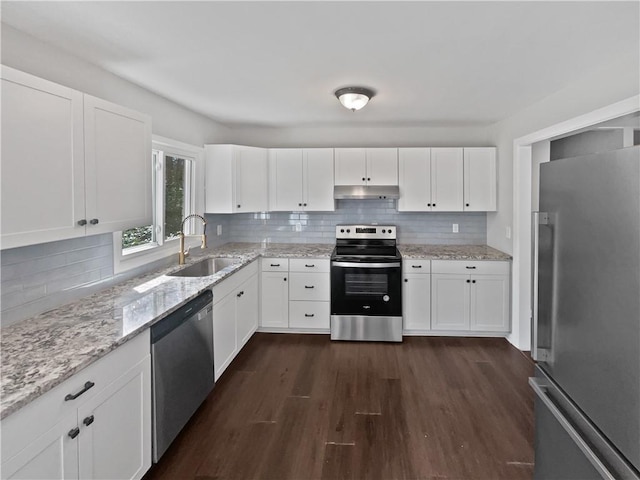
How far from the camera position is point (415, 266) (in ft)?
13.2

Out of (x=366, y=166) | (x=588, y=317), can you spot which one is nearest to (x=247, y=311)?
(x=366, y=166)

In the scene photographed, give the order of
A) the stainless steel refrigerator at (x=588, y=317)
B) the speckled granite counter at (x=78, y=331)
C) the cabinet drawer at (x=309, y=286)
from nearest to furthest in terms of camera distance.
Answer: the stainless steel refrigerator at (x=588, y=317), the speckled granite counter at (x=78, y=331), the cabinet drawer at (x=309, y=286)

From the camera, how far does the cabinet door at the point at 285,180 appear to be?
14.9 feet

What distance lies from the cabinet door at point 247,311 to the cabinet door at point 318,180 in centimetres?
117

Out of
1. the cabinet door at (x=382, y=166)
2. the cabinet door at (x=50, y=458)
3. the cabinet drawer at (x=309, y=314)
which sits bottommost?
the cabinet drawer at (x=309, y=314)

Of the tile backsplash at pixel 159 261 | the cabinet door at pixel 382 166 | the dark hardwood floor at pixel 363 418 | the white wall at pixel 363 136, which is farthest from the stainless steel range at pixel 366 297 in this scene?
the white wall at pixel 363 136

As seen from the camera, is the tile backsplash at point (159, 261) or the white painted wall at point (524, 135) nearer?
the tile backsplash at point (159, 261)

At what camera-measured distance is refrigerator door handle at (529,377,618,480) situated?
3.94 feet

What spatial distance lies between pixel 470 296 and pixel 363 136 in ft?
7.59

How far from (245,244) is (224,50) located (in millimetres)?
2887

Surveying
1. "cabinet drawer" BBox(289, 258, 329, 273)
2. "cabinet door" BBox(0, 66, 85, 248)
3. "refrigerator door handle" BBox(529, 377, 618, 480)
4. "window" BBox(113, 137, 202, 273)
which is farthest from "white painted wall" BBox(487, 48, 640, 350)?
"window" BBox(113, 137, 202, 273)

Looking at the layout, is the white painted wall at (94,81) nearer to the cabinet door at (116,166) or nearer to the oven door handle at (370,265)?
the cabinet door at (116,166)

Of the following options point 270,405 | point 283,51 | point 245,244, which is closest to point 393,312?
point 270,405

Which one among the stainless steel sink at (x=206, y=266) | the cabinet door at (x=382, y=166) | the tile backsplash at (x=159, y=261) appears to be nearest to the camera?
the tile backsplash at (x=159, y=261)
